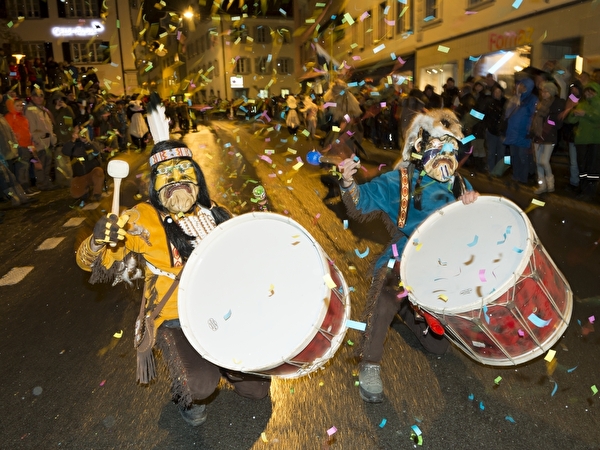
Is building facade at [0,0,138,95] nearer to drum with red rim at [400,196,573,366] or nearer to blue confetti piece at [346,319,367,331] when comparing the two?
blue confetti piece at [346,319,367,331]

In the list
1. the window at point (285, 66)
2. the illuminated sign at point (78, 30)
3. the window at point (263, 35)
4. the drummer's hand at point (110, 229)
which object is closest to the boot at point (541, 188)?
the drummer's hand at point (110, 229)

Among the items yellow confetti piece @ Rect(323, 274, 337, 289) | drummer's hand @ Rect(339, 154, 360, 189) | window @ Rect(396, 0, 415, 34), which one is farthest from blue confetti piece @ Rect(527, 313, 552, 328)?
window @ Rect(396, 0, 415, 34)

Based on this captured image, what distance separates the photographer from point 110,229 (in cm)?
264

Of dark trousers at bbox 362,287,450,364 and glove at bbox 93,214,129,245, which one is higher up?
glove at bbox 93,214,129,245

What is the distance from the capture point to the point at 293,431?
3027 millimetres

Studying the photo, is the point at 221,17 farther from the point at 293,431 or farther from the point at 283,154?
the point at 293,431

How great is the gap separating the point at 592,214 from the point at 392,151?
356 inches

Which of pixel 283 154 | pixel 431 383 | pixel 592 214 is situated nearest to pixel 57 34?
pixel 283 154

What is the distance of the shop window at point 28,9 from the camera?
3341 centimetres

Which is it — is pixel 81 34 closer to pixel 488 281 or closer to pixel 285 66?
pixel 285 66

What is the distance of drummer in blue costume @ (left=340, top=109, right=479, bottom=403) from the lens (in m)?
3.37

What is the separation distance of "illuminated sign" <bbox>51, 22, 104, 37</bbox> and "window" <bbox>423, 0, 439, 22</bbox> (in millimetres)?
21340

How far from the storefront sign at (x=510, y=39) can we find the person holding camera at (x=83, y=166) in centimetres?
1080

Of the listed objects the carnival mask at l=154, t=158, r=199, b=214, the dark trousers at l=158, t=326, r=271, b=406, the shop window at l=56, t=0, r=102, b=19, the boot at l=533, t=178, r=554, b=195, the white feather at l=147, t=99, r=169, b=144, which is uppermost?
the shop window at l=56, t=0, r=102, b=19
